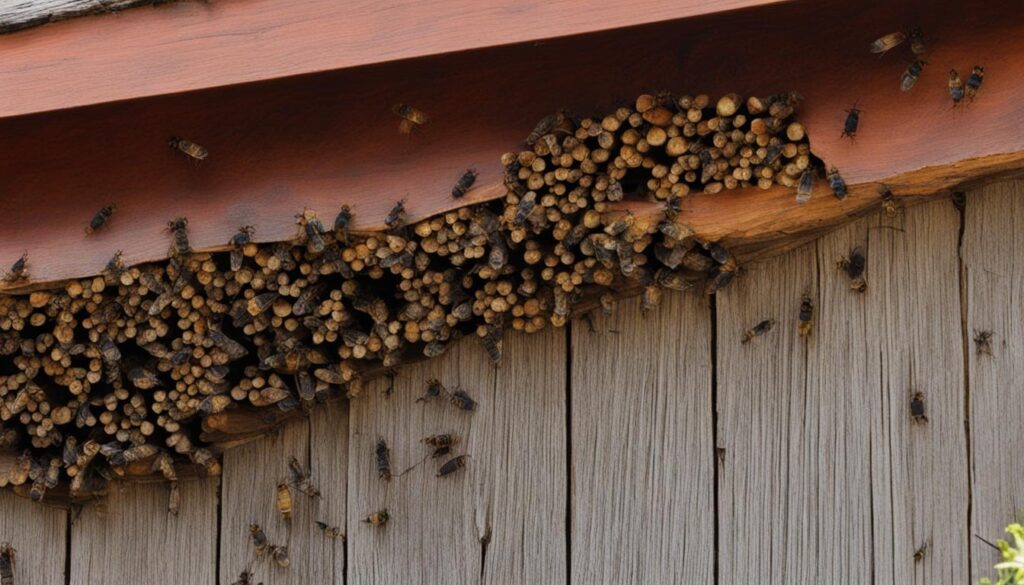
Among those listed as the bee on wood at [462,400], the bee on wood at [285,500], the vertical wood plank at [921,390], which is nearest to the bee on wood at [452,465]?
the bee on wood at [462,400]

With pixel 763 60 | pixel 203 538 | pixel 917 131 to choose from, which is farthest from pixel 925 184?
pixel 203 538

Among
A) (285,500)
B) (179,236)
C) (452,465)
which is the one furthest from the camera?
(285,500)

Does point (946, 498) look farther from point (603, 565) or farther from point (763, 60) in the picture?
point (763, 60)

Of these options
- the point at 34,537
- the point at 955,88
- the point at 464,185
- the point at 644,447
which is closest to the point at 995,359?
the point at 955,88

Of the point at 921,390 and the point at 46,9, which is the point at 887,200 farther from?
the point at 46,9

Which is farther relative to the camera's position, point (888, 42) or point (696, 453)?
point (696, 453)

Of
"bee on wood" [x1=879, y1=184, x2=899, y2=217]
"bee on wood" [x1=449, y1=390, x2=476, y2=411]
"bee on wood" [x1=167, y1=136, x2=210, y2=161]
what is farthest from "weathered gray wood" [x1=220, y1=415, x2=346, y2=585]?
"bee on wood" [x1=879, y1=184, x2=899, y2=217]
